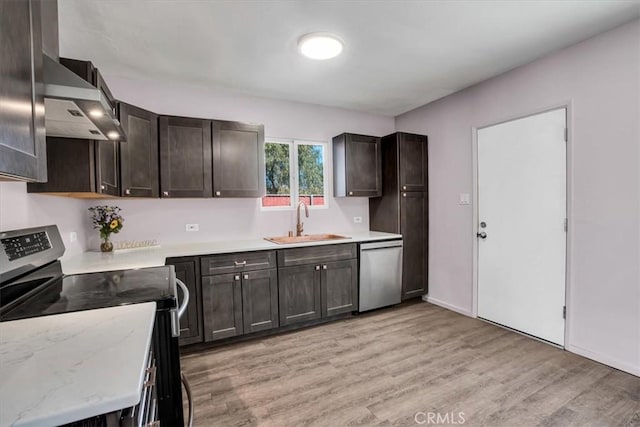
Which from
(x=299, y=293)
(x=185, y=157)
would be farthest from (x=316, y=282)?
(x=185, y=157)

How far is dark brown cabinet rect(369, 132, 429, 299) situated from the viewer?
12.0ft

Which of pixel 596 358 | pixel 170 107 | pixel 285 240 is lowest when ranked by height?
pixel 596 358

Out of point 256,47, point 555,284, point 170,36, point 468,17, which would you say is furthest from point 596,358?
point 170,36

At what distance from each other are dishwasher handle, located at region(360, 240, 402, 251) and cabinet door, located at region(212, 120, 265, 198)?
1270mm

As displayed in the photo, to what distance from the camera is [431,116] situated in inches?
148

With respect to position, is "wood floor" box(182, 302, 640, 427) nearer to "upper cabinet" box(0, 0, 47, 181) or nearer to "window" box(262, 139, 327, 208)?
"window" box(262, 139, 327, 208)

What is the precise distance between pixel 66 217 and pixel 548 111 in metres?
4.06

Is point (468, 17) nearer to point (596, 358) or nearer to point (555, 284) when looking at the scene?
point (555, 284)

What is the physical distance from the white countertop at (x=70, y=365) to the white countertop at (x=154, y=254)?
979 millimetres

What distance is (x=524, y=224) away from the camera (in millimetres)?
2820

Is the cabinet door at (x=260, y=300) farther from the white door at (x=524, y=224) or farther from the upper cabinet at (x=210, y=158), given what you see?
the white door at (x=524, y=224)

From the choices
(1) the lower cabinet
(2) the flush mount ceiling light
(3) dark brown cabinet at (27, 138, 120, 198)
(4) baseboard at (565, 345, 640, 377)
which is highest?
(2) the flush mount ceiling light

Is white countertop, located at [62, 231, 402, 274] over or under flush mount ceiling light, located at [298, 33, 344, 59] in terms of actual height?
under

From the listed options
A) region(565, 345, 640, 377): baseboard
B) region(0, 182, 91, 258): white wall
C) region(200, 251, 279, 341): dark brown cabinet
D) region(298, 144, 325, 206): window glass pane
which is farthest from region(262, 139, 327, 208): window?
region(565, 345, 640, 377): baseboard
